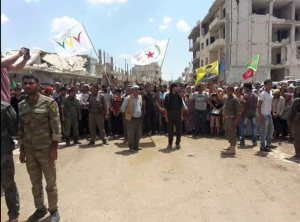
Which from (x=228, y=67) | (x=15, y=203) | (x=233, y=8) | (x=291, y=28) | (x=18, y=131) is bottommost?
(x=15, y=203)

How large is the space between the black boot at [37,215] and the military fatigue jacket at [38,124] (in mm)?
870

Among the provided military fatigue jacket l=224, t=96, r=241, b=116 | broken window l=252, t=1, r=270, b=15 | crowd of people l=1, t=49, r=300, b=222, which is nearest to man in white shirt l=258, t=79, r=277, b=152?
crowd of people l=1, t=49, r=300, b=222

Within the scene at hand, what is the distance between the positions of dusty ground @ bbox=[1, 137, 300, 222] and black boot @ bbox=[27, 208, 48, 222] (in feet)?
0.73

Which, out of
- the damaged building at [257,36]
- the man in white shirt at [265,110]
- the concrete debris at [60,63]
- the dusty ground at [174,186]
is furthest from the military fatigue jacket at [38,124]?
the damaged building at [257,36]

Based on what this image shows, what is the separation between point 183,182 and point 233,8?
32187mm

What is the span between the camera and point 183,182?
14.5ft

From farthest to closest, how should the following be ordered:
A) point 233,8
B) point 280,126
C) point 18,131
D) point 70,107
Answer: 1. point 233,8
2. point 280,126
3. point 70,107
4. point 18,131

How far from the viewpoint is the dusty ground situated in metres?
3.32

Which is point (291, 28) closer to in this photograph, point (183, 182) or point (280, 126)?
point (280, 126)

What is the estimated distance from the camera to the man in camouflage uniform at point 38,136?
295 centimetres

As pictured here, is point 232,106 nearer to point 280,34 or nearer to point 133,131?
point 133,131

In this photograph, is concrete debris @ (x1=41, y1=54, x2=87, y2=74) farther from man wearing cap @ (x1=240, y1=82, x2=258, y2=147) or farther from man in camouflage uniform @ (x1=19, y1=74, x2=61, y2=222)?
man in camouflage uniform @ (x1=19, y1=74, x2=61, y2=222)

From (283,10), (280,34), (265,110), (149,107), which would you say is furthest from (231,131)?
(283,10)

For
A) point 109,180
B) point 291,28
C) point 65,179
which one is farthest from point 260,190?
point 291,28
